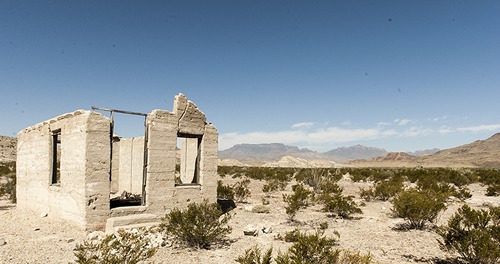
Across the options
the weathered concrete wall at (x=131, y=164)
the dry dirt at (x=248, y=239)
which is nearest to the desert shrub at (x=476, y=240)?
the dry dirt at (x=248, y=239)

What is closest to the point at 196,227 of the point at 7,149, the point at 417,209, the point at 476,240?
the point at 476,240

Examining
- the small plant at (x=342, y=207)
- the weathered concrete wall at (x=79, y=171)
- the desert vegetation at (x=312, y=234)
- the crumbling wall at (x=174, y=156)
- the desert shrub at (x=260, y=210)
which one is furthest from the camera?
the desert shrub at (x=260, y=210)

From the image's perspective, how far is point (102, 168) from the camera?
9430 millimetres

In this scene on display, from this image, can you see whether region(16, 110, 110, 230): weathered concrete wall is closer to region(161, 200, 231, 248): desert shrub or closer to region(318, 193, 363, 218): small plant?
region(161, 200, 231, 248): desert shrub

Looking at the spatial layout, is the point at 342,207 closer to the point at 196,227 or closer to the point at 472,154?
the point at 196,227

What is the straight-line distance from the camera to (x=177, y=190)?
10.8 meters

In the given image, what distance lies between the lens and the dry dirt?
7.25 m

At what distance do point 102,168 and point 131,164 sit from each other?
512cm

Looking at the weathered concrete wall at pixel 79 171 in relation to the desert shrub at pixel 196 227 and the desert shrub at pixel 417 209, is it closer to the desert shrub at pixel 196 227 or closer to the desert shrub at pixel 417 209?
the desert shrub at pixel 196 227

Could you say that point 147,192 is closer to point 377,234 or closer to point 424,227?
point 377,234

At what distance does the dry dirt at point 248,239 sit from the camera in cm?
725

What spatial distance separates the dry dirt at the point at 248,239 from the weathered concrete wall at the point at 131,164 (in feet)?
12.3

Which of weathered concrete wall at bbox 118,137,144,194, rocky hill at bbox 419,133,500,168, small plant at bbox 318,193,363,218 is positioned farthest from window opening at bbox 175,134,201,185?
rocky hill at bbox 419,133,500,168

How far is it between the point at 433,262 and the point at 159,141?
7.93 m
